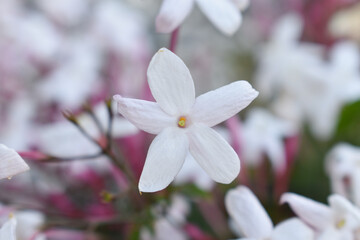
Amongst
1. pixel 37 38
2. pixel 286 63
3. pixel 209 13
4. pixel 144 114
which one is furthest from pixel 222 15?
pixel 37 38

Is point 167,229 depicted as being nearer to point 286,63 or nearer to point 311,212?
point 311,212

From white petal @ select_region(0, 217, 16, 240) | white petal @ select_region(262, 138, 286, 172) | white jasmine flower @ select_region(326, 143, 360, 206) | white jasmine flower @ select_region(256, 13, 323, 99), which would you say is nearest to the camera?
white petal @ select_region(0, 217, 16, 240)

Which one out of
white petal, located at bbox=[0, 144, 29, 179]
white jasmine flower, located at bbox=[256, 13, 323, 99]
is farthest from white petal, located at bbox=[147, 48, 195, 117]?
white jasmine flower, located at bbox=[256, 13, 323, 99]

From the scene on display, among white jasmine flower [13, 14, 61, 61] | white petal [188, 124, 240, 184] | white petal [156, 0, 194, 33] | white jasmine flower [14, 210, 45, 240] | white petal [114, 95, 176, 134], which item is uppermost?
white petal [156, 0, 194, 33]

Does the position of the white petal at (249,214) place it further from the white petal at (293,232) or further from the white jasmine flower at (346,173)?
the white jasmine flower at (346,173)

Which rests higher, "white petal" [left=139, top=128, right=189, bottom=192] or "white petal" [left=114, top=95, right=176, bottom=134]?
"white petal" [left=114, top=95, right=176, bottom=134]

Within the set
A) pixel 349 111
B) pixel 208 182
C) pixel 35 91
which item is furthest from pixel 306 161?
pixel 35 91

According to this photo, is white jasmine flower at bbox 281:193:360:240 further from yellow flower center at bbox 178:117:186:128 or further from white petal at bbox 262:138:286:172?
white petal at bbox 262:138:286:172

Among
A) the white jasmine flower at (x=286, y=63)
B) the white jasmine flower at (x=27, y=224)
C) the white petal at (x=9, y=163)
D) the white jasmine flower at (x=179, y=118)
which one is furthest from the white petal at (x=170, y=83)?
the white jasmine flower at (x=286, y=63)
